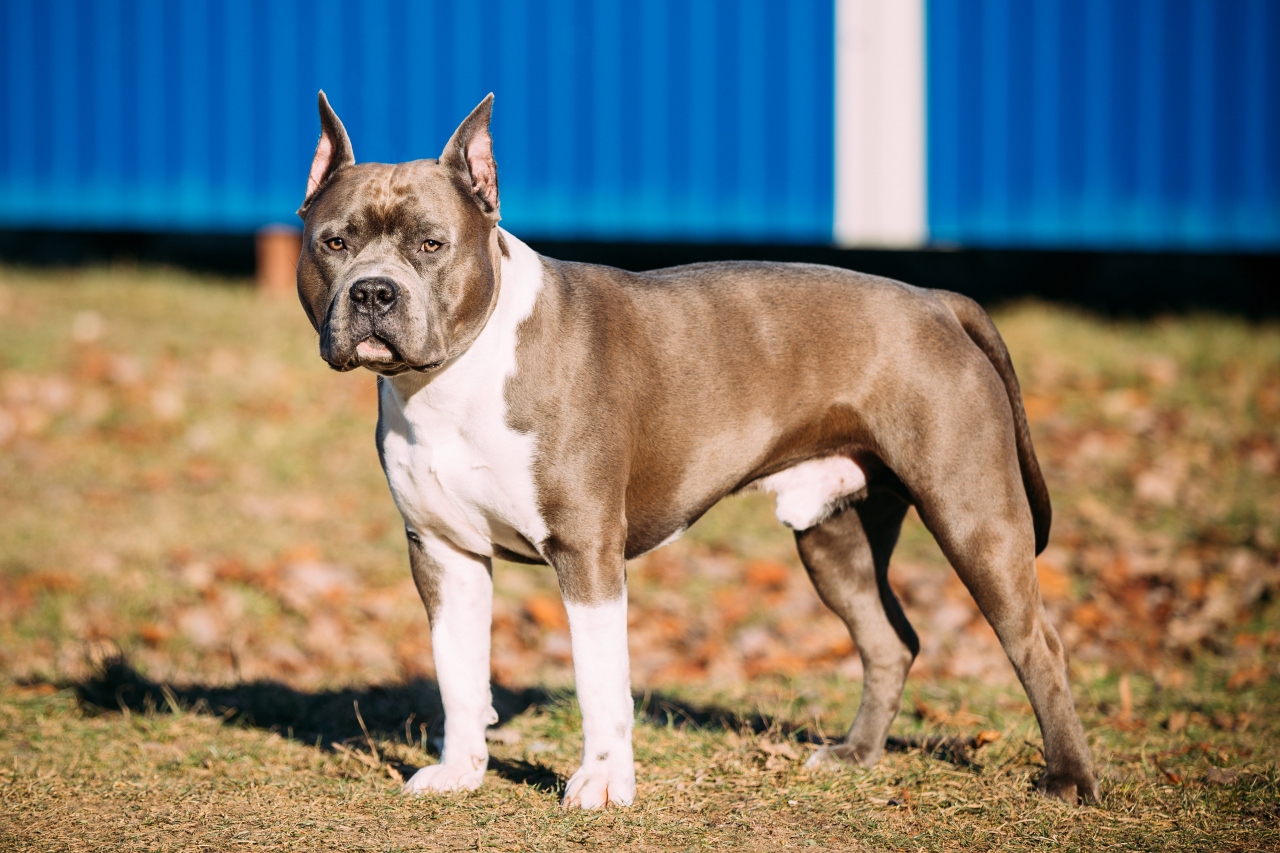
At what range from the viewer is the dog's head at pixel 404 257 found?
310 centimetres

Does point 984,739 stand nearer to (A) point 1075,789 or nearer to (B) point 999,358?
(A) point 1075,789

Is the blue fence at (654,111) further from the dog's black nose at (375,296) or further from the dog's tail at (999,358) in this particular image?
the dog's black nose at (375,296)

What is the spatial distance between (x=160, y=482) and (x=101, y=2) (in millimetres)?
5735

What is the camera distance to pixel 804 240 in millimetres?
10219

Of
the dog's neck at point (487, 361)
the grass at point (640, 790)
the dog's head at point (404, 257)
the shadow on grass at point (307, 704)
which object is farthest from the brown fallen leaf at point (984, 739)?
the dog's head at point (404, 257)

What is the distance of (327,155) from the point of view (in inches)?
136

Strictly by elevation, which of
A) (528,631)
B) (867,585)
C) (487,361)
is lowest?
(528,631)

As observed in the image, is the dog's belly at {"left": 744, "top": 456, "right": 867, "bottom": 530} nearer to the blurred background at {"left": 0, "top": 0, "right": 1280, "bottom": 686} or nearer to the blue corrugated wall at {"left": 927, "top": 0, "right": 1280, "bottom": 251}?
the blurred background at {"left": 0, "top": 0, "right": 1280, "bottom": 686}

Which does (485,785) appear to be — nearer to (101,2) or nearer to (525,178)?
(525,178)

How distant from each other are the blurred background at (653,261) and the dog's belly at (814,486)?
77.8 inches

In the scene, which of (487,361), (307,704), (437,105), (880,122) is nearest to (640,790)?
(487,361)

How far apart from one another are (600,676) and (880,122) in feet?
24.7

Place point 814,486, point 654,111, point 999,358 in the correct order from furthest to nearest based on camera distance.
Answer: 1. point 654,111
2. point 999,358
3. point 814,486

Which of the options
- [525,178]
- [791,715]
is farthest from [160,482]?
[791,715]
